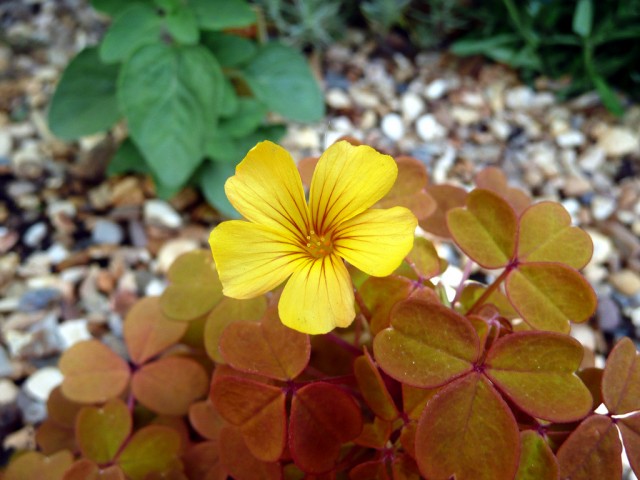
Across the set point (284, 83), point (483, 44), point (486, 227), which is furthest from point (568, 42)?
point (486, 227)

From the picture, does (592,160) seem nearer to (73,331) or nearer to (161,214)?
(161,214)

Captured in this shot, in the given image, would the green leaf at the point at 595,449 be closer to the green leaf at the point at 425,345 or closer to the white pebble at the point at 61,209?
the green leaf at the point at 425,345

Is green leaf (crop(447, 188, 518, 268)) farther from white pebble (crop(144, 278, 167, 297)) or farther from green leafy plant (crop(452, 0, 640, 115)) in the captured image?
green leafy plant (crop(452, 0, 640, 115))

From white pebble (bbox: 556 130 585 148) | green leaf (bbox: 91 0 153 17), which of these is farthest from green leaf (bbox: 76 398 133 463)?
white pebble (bbox: 556 130 585 148)

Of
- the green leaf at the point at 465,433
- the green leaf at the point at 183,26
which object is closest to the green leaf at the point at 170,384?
the green leaf at the point at 465,433

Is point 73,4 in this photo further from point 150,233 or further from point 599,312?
point 599,312

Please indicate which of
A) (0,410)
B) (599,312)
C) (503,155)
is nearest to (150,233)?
(0,410)
